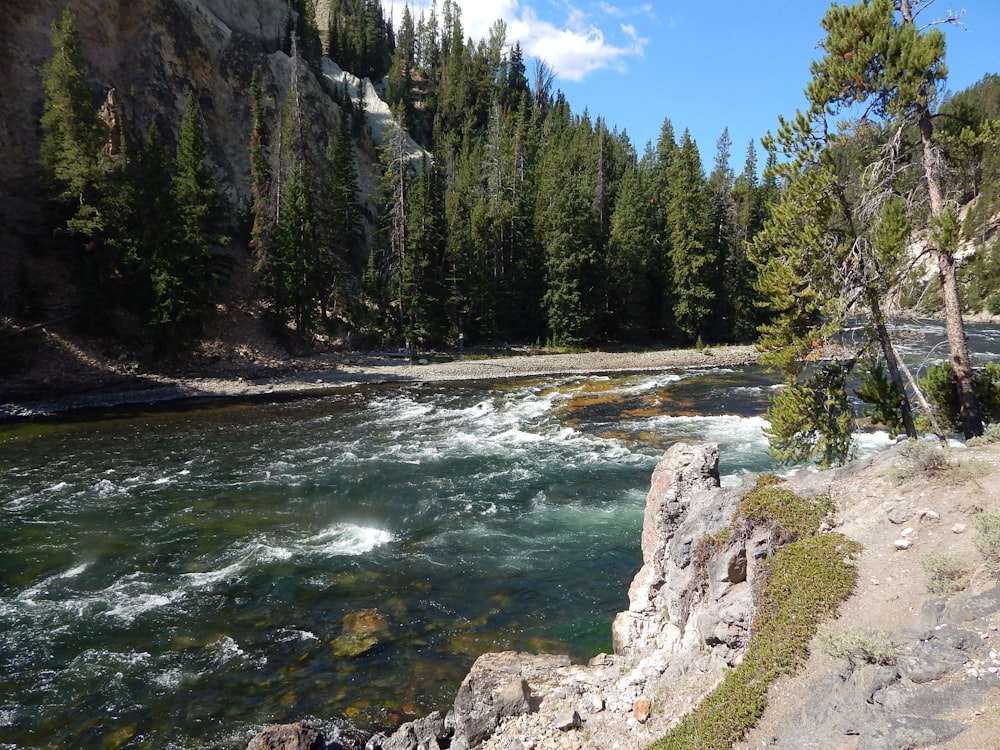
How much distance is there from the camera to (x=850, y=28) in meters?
12.1

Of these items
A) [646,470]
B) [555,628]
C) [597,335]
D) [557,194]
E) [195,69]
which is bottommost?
[555,628]

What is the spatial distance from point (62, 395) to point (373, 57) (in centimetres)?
8681

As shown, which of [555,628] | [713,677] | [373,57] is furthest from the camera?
[373,57]

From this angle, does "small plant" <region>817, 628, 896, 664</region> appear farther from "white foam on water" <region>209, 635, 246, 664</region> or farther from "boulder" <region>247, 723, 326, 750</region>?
"white foam on water" <region>209, 635, 246, 664</region>

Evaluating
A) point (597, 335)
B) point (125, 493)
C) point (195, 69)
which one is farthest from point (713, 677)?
point (195, 69)

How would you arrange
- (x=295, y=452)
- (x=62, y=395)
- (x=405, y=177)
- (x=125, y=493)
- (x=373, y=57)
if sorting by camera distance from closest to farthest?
(x=125, y=493) < (x=295, y=452) < (x=62, y=395) < (x=405, y=177) < (x=373, y=57)

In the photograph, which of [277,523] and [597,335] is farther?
[597,335]

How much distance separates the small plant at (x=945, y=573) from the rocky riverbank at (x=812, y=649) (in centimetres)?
6

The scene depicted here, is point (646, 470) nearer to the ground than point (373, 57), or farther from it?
nearer to the ground

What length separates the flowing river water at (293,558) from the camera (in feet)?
32.5

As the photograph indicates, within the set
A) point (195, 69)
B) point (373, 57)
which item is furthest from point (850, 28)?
point (373, 57)

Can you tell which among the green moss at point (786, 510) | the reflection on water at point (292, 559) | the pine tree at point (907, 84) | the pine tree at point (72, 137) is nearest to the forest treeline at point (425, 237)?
the pine tree at point (72, 137)

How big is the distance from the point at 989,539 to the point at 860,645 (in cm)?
188

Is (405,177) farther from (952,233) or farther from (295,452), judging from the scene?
(952,233)
